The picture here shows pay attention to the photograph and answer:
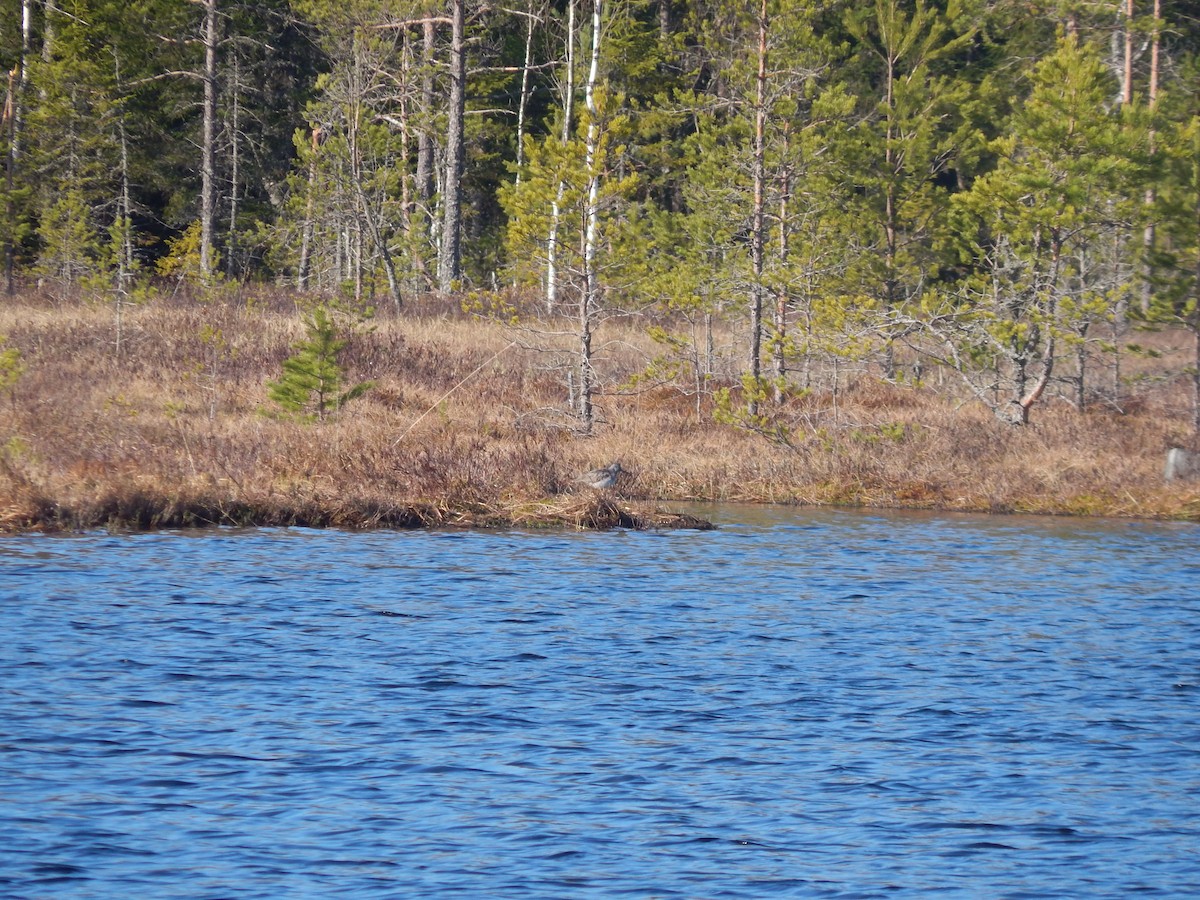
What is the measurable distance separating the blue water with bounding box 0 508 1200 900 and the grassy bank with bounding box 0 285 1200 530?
6.86 ft

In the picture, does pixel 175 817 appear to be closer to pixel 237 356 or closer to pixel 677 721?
pixel 677 721

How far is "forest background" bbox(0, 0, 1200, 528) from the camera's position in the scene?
25484 millimetres

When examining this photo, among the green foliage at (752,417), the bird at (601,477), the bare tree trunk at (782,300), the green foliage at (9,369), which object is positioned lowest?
the bird at (601,477)

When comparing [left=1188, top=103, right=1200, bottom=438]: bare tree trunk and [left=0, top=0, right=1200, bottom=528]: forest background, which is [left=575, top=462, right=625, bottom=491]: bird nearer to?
[left=0, top=0, right=1200, bottom=528]: forest background

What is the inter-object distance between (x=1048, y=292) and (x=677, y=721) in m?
19.1

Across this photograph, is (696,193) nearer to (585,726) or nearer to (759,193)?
(759,193)

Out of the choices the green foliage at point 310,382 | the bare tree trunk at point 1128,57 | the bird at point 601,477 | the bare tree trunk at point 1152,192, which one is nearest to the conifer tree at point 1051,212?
the bare tree trunk at point 1152,192

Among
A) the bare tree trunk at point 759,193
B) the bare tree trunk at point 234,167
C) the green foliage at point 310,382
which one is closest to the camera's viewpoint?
the green foliage at point 310,382

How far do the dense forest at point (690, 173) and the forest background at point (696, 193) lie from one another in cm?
12

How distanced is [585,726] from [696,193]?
77.6 feet

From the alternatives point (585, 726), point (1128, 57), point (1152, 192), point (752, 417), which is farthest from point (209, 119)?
point (585, 726)

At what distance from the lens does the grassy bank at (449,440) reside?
1848 cm

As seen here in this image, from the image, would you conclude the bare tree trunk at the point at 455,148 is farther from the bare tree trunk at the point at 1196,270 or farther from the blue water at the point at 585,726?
the blue water at the point at 585,726

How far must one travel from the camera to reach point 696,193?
3209 cm
